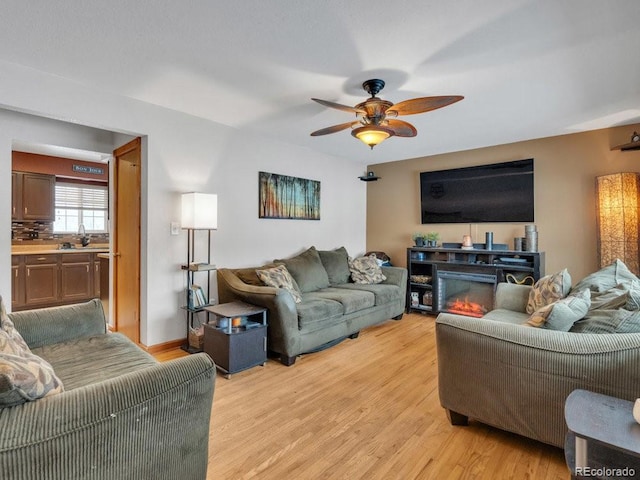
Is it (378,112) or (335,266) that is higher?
(378,112)

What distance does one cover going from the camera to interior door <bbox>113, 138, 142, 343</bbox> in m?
3.45

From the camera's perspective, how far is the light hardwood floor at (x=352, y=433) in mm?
1733

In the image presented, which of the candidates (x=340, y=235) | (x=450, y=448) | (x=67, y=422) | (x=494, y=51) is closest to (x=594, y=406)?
(x=450, y=448)

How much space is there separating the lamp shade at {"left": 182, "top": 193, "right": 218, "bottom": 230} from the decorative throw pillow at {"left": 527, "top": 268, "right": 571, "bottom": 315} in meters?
2.94

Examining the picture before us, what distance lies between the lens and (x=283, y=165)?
4.48 metres

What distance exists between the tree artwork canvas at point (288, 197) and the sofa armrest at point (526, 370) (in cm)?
272

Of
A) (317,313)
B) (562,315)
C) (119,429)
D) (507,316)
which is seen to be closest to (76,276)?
(317,313)

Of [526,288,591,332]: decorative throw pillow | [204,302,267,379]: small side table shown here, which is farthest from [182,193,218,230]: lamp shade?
[526,288,591,332]: decorative throw pillow

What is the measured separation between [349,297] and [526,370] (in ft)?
6.63

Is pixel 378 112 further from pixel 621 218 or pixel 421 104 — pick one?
pixel 621 218

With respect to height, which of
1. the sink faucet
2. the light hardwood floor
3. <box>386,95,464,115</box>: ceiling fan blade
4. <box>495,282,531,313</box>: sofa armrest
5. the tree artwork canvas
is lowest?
the light hardwood floor

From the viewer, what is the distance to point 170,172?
11.1 feet

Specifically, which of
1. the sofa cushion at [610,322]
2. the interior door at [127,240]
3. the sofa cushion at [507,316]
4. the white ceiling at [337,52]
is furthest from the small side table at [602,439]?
the interior door at [127,240]

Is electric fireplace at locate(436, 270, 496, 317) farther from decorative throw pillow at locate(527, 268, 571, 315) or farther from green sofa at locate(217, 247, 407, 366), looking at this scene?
decorative throw pillow at locate(527, 268, 571, 315)
